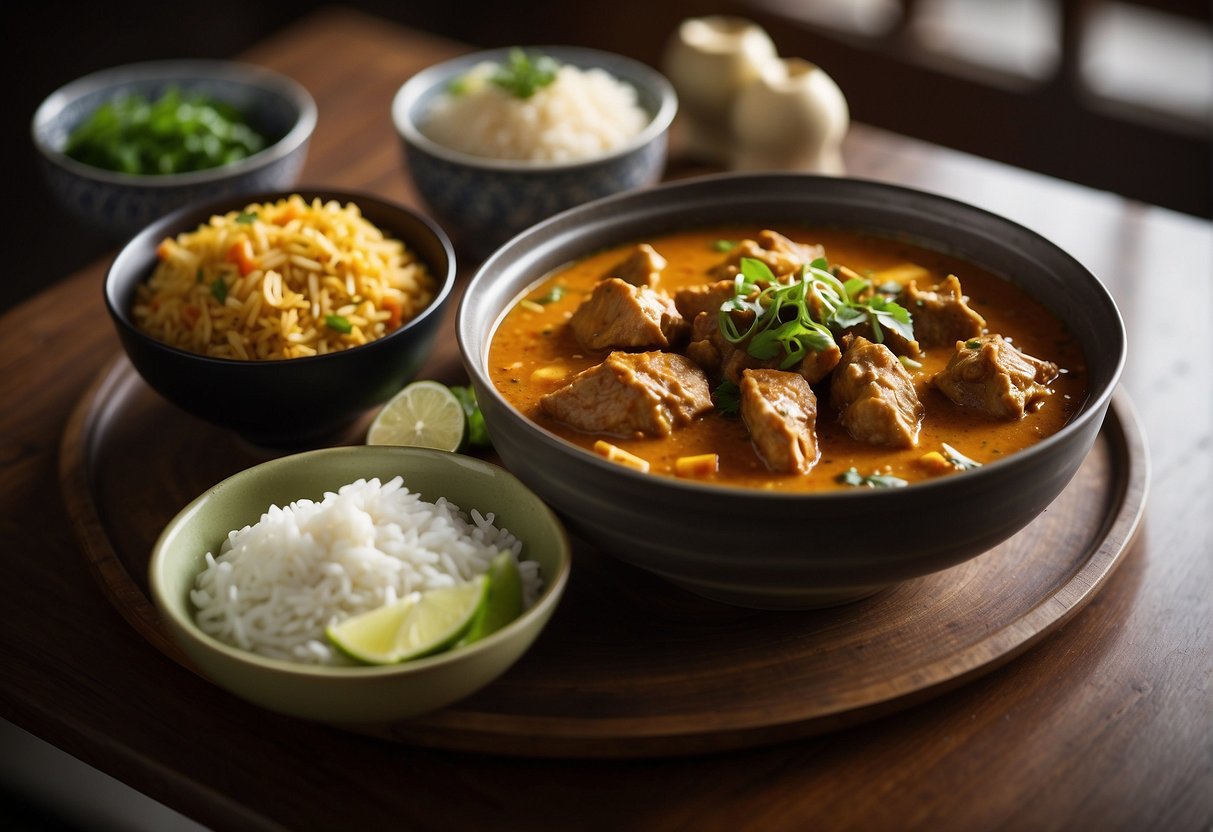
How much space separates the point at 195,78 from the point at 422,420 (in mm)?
2431

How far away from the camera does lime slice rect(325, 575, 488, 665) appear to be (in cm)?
215

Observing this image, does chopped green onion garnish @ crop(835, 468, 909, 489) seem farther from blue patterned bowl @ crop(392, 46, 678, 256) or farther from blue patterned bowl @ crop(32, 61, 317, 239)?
blue patterned bowl @ crop(32, 61, 317, 239)

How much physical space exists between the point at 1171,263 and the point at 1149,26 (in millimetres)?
3635

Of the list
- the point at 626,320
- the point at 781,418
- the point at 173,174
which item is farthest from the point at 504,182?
the point at 781,418

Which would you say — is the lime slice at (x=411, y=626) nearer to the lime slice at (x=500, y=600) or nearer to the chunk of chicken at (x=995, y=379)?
the lime slice at (x=500, y=600)

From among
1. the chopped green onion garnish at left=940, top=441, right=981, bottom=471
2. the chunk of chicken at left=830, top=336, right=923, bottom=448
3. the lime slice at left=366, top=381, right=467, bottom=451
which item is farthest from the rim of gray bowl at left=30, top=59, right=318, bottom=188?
the chopped green onion garnish at left=940, top=441, right=981, bottom=471

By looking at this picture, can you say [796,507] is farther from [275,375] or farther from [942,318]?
[275,375]

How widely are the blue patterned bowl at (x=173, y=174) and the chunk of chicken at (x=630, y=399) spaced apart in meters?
1.63

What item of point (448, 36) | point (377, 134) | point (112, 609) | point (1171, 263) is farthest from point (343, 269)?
point (448, 36)

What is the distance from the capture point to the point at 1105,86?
260 inches

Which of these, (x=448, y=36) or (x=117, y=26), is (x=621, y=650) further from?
(x=117, y=26)

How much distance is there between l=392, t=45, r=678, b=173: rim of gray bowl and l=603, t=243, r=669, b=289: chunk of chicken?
2.35 feet

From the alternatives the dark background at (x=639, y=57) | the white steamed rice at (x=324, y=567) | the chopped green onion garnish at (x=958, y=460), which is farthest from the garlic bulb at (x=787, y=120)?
the dark background at (x=639, y=57)

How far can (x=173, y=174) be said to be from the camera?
4.17 m
